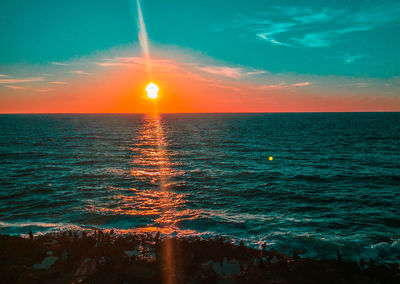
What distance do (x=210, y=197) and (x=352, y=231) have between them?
13.4 m

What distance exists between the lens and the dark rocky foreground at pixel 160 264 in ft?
42.1

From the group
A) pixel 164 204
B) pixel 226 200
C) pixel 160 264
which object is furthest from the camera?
pixel 226 200

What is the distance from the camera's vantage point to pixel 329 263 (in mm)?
14367

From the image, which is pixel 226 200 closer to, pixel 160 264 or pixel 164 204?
pixel 164 204

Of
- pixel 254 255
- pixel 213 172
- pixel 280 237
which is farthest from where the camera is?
pixel 213 172

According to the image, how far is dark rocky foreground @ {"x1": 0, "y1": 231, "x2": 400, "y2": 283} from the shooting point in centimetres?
1283

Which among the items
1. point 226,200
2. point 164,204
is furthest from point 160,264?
→ point 226,200

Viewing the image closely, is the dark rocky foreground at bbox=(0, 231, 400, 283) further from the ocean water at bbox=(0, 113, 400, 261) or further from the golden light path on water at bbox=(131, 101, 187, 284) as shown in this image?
the ocean water at bbox=(0, 113, 400, 261)

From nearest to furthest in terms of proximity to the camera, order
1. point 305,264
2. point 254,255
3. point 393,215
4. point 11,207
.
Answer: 1. point 305,264
2. point 254,255
3. point 393,215
4. point 11,207

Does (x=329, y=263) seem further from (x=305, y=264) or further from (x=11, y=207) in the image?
(x=11, y=207)

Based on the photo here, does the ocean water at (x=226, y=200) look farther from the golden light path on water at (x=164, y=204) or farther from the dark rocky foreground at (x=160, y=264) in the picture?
the dark rocky foreground at (x=160, y=264)

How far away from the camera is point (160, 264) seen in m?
14.3

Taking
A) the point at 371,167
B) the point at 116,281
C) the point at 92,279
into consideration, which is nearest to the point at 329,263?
the point at 116,281

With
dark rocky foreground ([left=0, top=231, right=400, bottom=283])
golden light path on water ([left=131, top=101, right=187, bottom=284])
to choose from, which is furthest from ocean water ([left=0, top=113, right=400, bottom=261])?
dark rocky foreground ([left=0, top=231, right=400, bottom=283])
